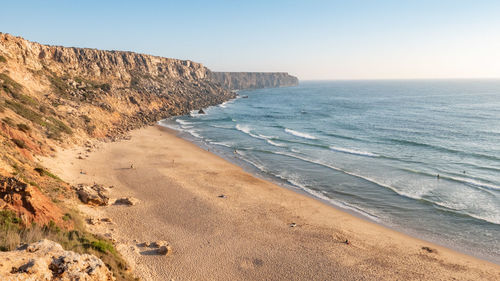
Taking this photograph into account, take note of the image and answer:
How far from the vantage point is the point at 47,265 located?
9273mm

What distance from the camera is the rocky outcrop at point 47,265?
334 inches

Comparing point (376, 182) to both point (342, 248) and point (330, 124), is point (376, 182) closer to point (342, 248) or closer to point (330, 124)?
point (342, 248)

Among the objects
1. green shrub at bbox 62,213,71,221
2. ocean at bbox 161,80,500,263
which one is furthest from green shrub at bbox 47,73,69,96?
green shrub at bbox 62,213,71,221

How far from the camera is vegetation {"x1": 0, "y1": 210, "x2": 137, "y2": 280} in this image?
37.3 feet

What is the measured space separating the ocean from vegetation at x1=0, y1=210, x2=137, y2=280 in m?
20.6

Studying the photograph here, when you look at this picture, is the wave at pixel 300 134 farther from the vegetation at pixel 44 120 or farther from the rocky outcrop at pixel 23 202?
the rocky outcrop at pixel 23 202

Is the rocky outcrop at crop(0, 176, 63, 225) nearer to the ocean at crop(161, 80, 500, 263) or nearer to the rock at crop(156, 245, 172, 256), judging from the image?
the rock at crop(156, 245, 172, 256)

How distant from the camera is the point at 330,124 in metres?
69.2

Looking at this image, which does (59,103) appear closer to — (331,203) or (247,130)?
(247,130)

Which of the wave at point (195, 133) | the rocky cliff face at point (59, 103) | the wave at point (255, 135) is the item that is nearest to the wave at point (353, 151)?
the wave at point (255, 135)

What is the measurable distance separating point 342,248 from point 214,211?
10.7 metres

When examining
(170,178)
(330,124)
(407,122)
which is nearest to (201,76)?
(330,124)

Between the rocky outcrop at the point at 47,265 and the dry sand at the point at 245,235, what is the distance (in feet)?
18.8

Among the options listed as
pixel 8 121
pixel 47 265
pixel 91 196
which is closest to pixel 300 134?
pixel 91 196
